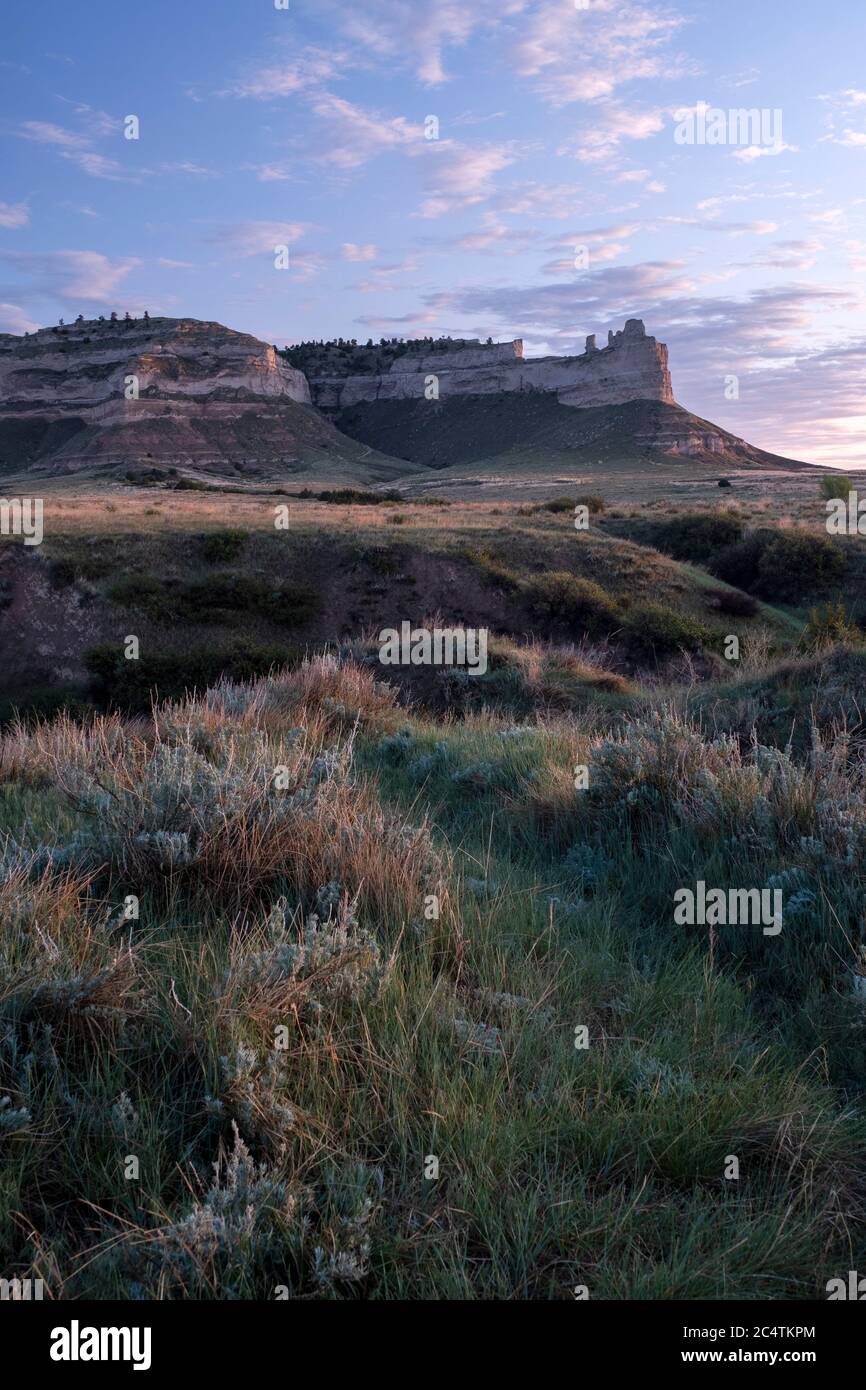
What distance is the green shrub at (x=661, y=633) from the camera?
71.4 feet

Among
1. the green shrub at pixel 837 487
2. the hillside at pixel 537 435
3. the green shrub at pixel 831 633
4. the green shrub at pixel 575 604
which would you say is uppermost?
the hillside at pixel 537 435

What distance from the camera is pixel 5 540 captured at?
1051 inches

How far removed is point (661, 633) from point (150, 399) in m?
85.2

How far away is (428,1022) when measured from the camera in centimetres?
271

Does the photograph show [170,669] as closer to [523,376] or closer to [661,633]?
[661,633]

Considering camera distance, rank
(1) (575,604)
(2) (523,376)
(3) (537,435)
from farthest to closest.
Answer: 1. (2) (523,376)
2. (3) (537,435)
3. (1) (575,604)

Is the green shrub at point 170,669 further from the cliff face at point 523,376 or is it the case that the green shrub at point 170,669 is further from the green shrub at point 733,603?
the cliff face at point 523,376

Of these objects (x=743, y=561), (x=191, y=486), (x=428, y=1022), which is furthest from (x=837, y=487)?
(x=428, y=1022)

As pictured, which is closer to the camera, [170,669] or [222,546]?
[170,669]

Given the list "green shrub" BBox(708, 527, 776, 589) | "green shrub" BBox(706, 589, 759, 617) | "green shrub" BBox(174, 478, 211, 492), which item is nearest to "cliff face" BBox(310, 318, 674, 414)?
"green shrub" BBox(174, 478, 211, 492)

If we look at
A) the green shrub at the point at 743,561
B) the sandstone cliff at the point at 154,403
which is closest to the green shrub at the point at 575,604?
the green shrub at the point at 743,561

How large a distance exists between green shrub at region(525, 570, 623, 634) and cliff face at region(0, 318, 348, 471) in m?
71.0

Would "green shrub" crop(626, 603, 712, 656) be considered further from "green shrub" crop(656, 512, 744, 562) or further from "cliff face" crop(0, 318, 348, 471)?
"cliff face" crop(0, 318, 348, 471)

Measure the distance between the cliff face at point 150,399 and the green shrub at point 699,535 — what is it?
64058 millimetres
